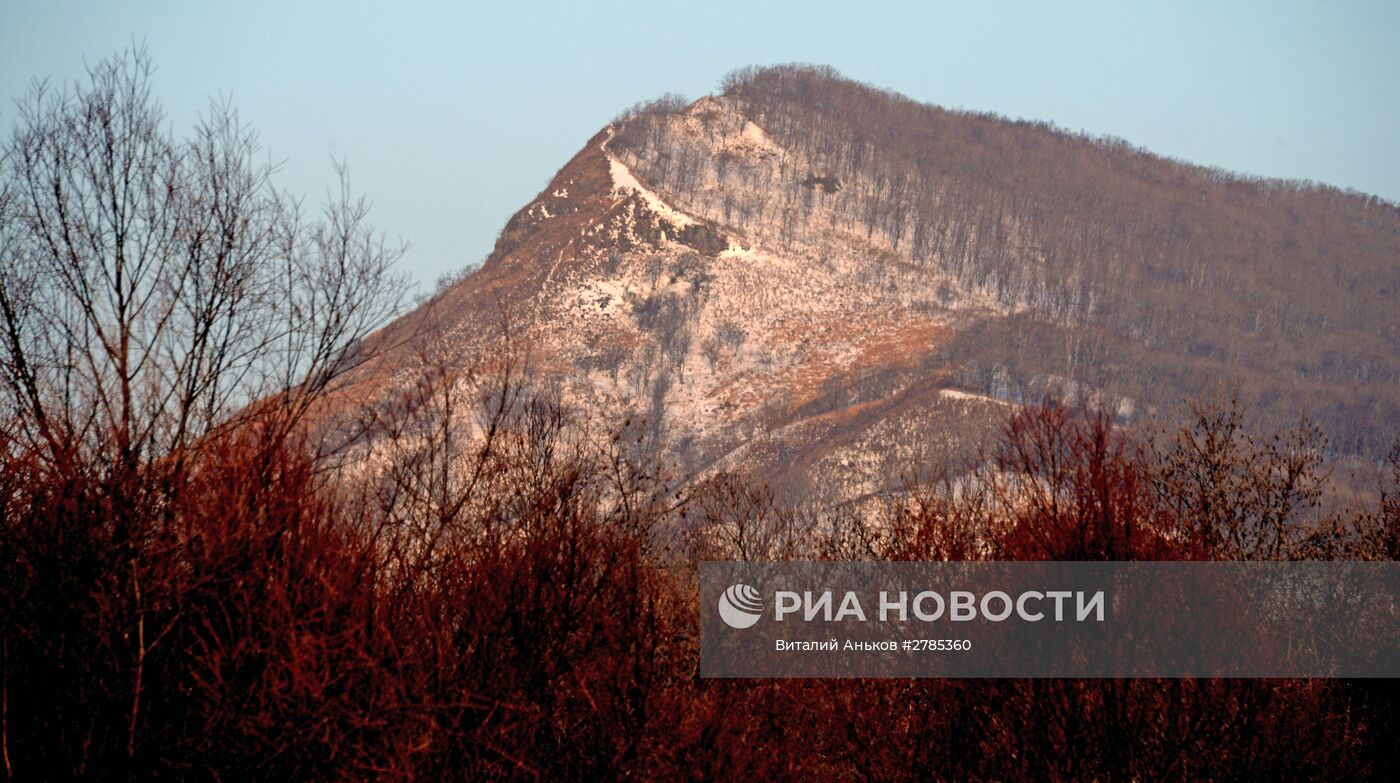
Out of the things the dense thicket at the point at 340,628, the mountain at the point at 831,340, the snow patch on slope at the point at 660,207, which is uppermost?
the snow patch on slope at the point at 660,207

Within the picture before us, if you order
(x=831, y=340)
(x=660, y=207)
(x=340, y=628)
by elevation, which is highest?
(x=660, y=207)

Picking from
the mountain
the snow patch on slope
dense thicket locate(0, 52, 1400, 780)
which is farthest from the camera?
the snow patch on slope

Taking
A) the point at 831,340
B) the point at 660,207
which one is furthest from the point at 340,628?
the point at 660,207

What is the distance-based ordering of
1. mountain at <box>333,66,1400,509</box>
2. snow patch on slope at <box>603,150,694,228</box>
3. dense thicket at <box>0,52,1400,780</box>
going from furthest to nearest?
snow patch on slope at <box>603,150,694,228</box>, mountain at <box>333,66,1400,509</box>, dense thicket at <box>0,52,1400,780</box>

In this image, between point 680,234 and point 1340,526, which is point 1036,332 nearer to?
point 680,234

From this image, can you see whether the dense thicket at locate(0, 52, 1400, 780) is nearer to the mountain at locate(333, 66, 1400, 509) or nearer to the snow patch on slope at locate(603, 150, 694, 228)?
the mountain at locate(333, 66, 1400, 509)

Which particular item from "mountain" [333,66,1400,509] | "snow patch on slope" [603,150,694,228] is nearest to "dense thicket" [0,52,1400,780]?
"mountain" [333,66,1400,509]

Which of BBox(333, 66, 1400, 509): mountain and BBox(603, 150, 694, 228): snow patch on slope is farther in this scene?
BBox(603, 150, 694, 228): snow patch on slope

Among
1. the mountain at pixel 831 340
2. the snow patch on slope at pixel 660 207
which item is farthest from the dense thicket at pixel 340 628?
the snow patch on slope at pixel 660 207

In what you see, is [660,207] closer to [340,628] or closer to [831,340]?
[831,340]

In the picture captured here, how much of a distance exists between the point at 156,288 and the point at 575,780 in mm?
7627

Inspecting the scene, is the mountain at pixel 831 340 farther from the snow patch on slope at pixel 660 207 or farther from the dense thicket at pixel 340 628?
the dense thicket at pixel 340 628

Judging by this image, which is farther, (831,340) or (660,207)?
(660,207)

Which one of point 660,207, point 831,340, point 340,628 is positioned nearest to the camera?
point 340,628
